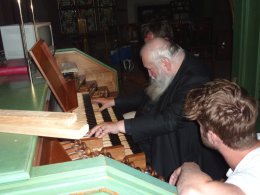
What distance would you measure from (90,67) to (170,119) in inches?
59.1

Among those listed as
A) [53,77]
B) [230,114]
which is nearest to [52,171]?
[230,114]

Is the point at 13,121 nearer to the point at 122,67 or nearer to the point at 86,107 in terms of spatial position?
the point at 86,107

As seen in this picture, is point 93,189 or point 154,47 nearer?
point 93,189

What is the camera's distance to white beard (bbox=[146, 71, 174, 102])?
249cm

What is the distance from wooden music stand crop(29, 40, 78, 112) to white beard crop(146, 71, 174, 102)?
2.35ft

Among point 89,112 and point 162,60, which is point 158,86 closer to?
point 162,60

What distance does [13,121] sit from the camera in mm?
1115

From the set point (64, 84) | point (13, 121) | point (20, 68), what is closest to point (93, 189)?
point (13, 121)

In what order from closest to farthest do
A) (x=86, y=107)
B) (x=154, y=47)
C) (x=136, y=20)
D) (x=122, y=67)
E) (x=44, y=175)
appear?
(x=44, y=175) → (x=154, y=47) → (x=86, y=107) → (x=122, y=67) → (x=136, y=20)

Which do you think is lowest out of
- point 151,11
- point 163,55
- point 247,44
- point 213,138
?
point 213,138

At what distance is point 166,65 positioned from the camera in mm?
2422

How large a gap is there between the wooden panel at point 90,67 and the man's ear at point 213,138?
6.50 feet

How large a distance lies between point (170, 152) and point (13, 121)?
5.17ft

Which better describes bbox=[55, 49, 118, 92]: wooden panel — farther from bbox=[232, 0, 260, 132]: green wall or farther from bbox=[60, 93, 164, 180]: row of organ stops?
bbox=[232, 0, 260, 132]: green wall
